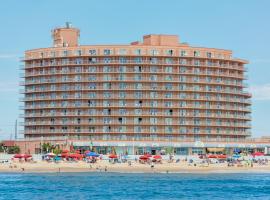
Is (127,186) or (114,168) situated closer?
(127,186)

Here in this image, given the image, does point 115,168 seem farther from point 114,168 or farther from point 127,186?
point 127,186

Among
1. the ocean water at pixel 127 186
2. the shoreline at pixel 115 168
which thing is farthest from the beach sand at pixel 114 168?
the ocean water at pixel 127 186

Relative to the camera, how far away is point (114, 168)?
15362cm

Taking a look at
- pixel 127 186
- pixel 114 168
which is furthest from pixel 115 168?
pixel 127 186

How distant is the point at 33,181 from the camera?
122 meters

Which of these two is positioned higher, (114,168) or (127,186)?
(114,168)

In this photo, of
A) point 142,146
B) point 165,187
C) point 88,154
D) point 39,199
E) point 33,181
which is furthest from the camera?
point 142,146

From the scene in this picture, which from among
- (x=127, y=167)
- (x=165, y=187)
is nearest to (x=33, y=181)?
(x=165, y=187)

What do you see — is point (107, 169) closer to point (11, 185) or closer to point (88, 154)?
point (88, 154)

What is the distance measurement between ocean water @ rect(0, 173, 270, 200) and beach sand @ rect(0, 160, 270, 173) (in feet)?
26.3

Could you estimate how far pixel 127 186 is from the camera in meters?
112

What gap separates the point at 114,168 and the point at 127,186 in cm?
4133

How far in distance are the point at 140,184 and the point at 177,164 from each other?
4675 centimetres

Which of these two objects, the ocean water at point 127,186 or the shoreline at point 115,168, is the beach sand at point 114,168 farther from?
Answer: the ocean water at point 127,186
